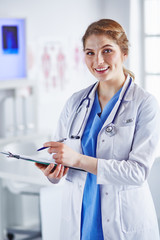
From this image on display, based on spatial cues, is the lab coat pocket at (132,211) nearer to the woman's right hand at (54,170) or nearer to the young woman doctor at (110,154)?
the young woman doctor at (110,154)

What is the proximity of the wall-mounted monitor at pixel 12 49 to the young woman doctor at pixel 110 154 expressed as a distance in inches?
→ 85.6

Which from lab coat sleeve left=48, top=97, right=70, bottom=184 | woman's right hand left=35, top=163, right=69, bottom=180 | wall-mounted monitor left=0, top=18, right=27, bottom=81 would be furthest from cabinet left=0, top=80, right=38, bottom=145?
woman's right hand left=35, top=163, right=69, bottom=180

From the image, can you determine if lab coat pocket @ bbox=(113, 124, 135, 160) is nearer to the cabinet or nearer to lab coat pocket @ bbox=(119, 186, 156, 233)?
lab coat pocket @ bbox=(119, 186, 156, 233)

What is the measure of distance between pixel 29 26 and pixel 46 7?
0.30 metres

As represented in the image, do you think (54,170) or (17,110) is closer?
(54,170)

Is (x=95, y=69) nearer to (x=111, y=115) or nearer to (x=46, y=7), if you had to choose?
(x=111, y=115)

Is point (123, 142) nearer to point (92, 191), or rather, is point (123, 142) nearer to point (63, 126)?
point (92, 191)

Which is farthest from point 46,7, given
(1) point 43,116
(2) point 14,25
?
(1) point 43,116

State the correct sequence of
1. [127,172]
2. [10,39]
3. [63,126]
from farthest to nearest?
[10,39]
[63,126]
[127,172]

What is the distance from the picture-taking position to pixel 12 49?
3.63m

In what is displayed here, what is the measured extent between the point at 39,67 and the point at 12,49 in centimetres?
46

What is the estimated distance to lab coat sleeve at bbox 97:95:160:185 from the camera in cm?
137

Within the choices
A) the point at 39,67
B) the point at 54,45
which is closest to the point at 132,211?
the point at 39,67

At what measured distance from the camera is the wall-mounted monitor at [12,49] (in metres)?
3.55
